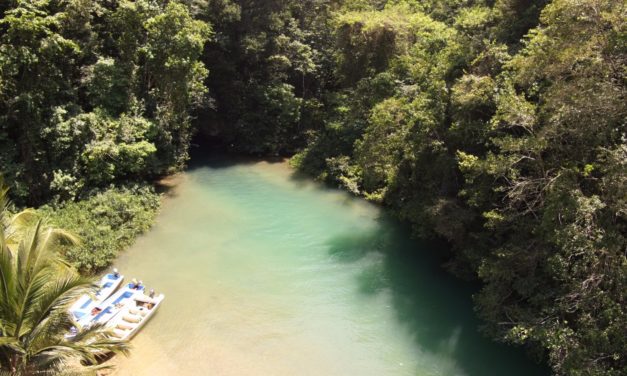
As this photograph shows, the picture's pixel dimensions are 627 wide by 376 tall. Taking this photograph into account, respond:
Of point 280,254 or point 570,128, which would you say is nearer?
point 570,128

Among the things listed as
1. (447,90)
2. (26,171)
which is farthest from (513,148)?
(26,171)

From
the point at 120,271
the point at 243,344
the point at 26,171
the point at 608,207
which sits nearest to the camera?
the point at 608,207

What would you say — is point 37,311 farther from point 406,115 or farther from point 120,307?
point 406,115

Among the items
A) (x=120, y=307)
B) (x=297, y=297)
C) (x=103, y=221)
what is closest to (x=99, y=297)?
(x=120, y=307)

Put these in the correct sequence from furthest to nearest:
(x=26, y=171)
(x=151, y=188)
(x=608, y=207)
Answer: (x=151, y=188)
(x=26, y=171)
(x=608, y=207)

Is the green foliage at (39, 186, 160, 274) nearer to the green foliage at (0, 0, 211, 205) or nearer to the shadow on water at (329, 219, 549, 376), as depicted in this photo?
the green foliage at (0, 0, 211, 205)

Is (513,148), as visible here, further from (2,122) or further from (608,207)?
(2,122)

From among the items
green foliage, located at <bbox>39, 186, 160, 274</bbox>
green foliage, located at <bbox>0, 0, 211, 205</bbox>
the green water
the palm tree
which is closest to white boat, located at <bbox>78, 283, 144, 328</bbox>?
the green water
